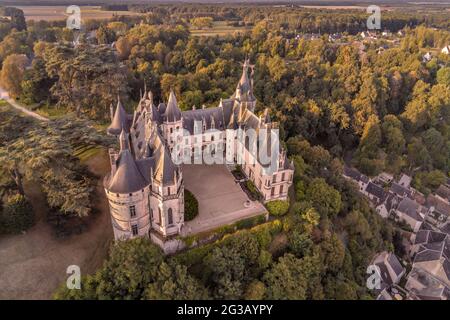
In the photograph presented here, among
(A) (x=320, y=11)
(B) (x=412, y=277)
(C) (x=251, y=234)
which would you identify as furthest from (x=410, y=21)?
(C) (x=251, y=234)

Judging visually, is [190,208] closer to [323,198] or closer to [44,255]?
[44,255]

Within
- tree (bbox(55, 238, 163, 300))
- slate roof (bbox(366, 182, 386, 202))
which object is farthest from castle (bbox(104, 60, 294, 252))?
slate roof (bbox(366, 182, 386, 202))

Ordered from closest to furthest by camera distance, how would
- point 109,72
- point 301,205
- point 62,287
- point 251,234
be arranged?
point 62,287, point 251,234, point 301,205, point 109,72

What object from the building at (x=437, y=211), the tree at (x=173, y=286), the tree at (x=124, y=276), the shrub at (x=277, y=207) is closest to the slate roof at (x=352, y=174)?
the building at (x=437, y=211)

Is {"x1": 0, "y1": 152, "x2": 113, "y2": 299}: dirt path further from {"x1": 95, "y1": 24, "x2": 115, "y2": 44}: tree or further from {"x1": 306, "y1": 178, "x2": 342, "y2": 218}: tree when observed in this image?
{"x1": 95, "y1": 24, "x2": 115, "y2": 44}: tree

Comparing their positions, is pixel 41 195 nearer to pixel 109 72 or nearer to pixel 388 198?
pixel 109 72

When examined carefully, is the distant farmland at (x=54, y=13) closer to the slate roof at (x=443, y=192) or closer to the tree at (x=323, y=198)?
the tree at (x=323, y=198)

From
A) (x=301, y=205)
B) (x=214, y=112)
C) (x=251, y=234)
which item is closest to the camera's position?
(x=251, y=234)
